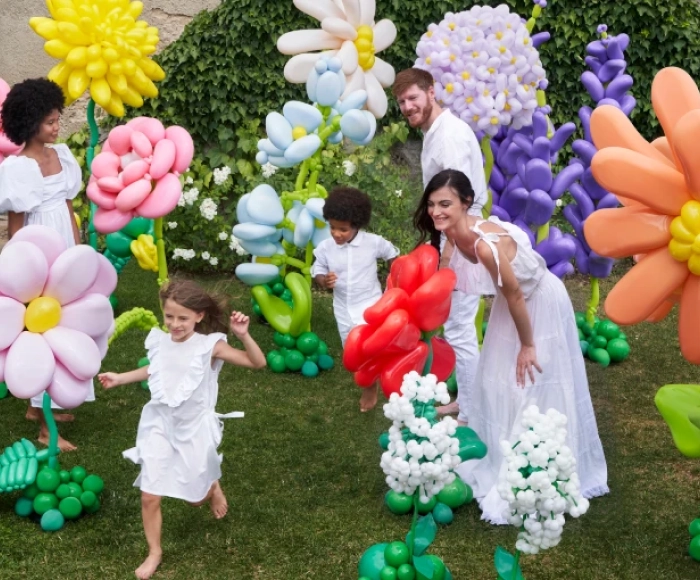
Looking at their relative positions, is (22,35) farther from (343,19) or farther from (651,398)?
(651,398)

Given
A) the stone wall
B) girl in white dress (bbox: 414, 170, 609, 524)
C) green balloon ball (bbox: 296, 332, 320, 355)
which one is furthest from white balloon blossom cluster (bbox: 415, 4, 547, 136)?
the stone wall

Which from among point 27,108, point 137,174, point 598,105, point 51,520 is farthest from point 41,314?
point 598,105

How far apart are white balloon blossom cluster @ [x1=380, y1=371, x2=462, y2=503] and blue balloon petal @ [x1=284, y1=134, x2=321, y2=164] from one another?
8.14 feet

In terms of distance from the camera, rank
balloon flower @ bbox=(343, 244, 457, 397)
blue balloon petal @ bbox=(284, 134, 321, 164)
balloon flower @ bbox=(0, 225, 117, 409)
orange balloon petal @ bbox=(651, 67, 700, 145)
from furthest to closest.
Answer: blue balloon petal @ bbox=(284, 134, 321, 164)
balloon flower @ bbox=(0, 225, 117, 409)
balloon flower @ bbox=(343, 244, 457, 397)
orange balloon petal @ bbox=(651, 67, 700, 145)

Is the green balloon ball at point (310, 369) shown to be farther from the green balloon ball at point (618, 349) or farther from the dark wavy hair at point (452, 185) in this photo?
the dark wavy hair at point (452, 185)

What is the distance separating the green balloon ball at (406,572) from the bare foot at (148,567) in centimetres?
92

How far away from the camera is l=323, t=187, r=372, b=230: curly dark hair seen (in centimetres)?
486

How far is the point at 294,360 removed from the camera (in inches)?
222

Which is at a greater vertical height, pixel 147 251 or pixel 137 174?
pixel 137 174

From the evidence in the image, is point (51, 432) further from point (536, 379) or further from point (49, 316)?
point (536, 379)

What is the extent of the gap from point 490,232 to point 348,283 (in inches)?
56.2

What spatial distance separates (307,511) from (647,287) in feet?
6.02

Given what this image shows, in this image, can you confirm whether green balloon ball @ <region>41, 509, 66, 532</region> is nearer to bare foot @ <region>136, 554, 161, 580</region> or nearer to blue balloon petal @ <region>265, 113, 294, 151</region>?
bare foot @ <region>136, 554, 161, 580</region>

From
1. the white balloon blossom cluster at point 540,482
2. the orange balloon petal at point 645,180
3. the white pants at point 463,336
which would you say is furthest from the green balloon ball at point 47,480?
the orange balloon petal at point 645,180
